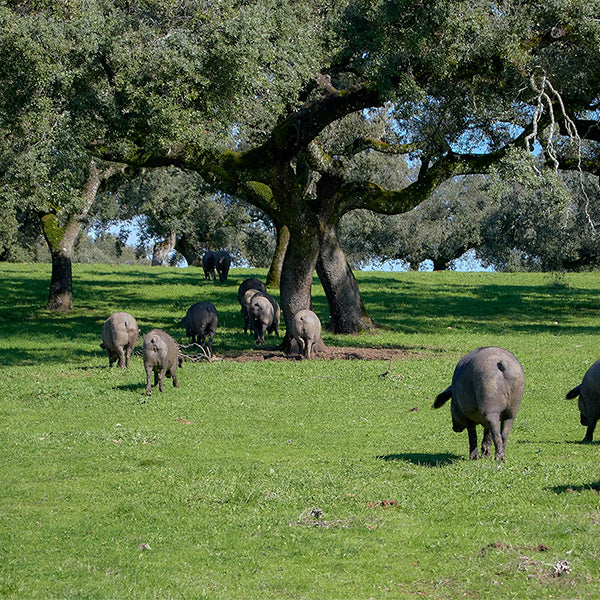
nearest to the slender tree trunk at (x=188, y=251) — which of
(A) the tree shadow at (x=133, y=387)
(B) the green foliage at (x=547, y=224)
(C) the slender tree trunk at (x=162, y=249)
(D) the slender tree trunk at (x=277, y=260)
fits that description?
(C) the slender tree trunk at (x=162, y=249)

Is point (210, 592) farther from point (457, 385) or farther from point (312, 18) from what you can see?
point (312, 18)

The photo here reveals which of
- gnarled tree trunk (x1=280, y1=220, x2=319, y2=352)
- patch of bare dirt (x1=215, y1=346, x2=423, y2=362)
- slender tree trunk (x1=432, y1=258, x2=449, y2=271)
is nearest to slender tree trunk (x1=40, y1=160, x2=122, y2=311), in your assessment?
patch of bare dirt (x1=215, y1=346, x2=423, y2=362)

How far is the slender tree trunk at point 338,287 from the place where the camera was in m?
28.8

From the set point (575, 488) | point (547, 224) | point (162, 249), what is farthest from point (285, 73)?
point (162, 249)

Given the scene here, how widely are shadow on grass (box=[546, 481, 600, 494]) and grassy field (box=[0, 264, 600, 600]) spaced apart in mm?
38

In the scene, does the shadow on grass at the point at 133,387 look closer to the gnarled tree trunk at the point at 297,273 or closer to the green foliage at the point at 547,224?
the gnarled tree trunk at the point at 297,273

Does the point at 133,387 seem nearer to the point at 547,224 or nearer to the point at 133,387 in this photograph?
the point at 133,387

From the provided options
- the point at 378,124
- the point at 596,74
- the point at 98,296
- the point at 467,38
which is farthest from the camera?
the point at 98,296

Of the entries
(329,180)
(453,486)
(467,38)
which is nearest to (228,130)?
(329,180)

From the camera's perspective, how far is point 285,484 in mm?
11383

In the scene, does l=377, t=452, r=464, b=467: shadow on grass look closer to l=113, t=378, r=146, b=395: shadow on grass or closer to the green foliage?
l=113, t=378, r=146, b=395: shadow on grass

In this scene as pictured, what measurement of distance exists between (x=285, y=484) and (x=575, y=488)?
12.3 feet

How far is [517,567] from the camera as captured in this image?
25.6 ft

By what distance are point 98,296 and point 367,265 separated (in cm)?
3866
